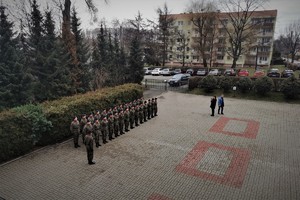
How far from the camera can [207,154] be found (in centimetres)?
1037

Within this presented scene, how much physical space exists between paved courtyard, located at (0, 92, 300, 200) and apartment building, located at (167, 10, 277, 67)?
114 ft

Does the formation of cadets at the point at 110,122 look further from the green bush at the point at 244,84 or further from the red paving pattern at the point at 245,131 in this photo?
the green bush at the point at 244,84

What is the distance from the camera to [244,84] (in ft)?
73.4

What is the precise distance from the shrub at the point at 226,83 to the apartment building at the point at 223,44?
22827 millimetres

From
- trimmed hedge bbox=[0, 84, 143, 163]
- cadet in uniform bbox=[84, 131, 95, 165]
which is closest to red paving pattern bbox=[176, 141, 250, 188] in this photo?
cadet in uniform bbox=[84, 131, 95, 165]

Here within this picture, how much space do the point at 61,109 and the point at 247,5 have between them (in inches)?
1328

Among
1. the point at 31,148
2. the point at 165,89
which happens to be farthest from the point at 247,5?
the point at 31,148

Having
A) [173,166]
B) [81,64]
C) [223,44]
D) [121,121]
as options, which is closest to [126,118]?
[121,121]

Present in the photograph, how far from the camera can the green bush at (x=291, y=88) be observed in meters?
20.1

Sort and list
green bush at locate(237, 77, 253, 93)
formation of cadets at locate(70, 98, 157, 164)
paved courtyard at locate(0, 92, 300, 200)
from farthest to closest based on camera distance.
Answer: green bush at locate(237, 77, 253, 93) → formation of cadets at locate(70, 98, 157, 164) → paved courtyard at locate(0, 92, 300, 200)

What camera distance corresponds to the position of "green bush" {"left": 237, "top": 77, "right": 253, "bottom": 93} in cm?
2228

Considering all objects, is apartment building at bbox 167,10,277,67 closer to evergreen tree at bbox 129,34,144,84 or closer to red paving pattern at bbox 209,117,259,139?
evergreen tree at bbox 129,34,144,84

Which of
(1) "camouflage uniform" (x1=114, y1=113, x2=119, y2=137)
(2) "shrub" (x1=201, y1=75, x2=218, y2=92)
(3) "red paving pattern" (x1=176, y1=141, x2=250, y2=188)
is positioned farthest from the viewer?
(2) "shrub" (x1=201, y1=75, x2=218, y2=92)

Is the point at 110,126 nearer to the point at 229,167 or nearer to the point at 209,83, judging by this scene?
the point at 229,167
